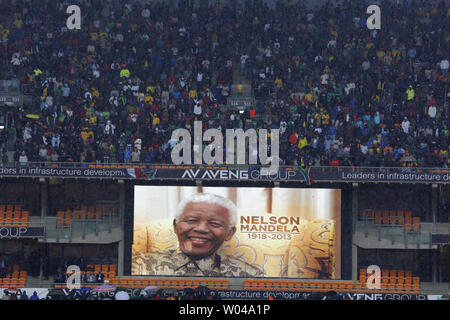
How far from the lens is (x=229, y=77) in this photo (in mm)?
37031

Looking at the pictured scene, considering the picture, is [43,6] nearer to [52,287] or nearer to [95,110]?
[95,110]

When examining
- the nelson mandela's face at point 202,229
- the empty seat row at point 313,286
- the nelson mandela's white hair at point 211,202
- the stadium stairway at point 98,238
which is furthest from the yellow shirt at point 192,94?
the empty seat row at point 313,286

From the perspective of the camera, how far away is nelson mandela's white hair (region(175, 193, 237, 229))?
108ft

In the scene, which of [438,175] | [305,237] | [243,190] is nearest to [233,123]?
[243,190]

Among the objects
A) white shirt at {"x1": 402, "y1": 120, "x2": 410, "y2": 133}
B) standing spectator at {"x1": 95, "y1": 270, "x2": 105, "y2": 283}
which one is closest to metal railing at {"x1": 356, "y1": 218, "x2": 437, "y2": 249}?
white shirt at {"x1": 402, "y1": 120, "x2": 410, "y2": 133}

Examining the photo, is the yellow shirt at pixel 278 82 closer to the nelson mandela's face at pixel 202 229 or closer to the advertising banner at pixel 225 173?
the advertising banner at pixel 225 173

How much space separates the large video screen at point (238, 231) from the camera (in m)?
32.9

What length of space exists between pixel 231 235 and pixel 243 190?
1.78 meters

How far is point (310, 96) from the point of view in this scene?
36031 mm

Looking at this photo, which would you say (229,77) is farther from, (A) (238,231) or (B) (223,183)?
(A) (238,231)

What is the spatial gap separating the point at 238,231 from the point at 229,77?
7.44 m

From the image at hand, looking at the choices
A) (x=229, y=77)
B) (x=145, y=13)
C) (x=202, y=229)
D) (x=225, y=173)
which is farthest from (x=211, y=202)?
(x=145, y=13)

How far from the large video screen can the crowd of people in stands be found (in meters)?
1.62

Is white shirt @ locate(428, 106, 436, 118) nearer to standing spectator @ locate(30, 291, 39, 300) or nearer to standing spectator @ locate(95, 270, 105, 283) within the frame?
standing spectator @ locate(95, 270, 105, 283)
